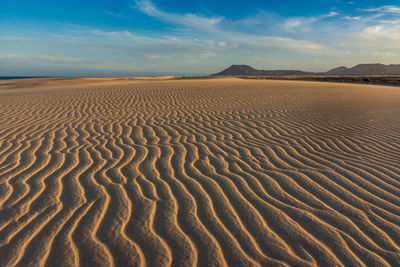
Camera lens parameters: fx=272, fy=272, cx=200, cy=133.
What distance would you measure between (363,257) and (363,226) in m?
0.45

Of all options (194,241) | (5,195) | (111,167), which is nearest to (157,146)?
(111,167)

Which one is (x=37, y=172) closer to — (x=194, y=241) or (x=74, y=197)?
(x=74, y=197)

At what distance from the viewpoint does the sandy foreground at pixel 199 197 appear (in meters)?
2.09

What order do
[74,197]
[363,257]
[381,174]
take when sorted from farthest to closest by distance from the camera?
[381,174]
[74,197]
[363,257]

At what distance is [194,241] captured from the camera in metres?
2.20

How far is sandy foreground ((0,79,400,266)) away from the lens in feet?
6.85

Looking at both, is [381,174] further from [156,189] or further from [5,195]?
[5,195]

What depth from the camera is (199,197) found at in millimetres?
2914

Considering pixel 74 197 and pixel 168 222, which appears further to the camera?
pixel 74 197

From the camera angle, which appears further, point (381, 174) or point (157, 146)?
point (157, 146)

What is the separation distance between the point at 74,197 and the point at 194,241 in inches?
58.4

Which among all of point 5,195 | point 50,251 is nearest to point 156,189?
point 50,251

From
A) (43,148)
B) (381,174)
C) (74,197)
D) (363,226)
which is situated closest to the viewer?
(363,226)

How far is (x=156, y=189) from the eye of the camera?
3.10 meters
